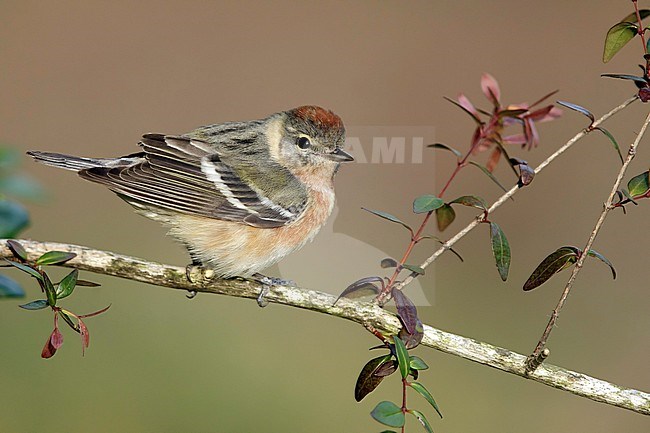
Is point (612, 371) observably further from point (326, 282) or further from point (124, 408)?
point (124, 408)

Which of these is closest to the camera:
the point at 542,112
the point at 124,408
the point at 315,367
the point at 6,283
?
the point at 6,283

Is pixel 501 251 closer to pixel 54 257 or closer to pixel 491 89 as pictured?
pixel 491 89

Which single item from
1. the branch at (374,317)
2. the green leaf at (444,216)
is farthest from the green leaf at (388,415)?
the green leaf at (444,216)

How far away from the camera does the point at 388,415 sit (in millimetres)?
1510

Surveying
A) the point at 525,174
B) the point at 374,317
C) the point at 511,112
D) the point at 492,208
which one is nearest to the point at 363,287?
the point at 374,317

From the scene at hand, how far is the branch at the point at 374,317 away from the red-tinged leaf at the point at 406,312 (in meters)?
0.10

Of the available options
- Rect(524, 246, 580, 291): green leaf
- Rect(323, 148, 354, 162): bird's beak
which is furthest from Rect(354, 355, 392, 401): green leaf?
Rect(323, 148, 354, 162): bird's beak

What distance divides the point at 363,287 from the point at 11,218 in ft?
2.97

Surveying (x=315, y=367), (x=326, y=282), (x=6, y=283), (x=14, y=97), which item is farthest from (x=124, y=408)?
(x=14, y=97)

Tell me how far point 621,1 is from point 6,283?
278 inches

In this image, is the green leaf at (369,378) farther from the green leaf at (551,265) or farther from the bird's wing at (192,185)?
the bird's wing at (192,185)

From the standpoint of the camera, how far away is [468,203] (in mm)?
1863

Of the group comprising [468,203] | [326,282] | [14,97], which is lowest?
[468,203]

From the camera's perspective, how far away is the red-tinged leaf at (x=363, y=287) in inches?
75.1
